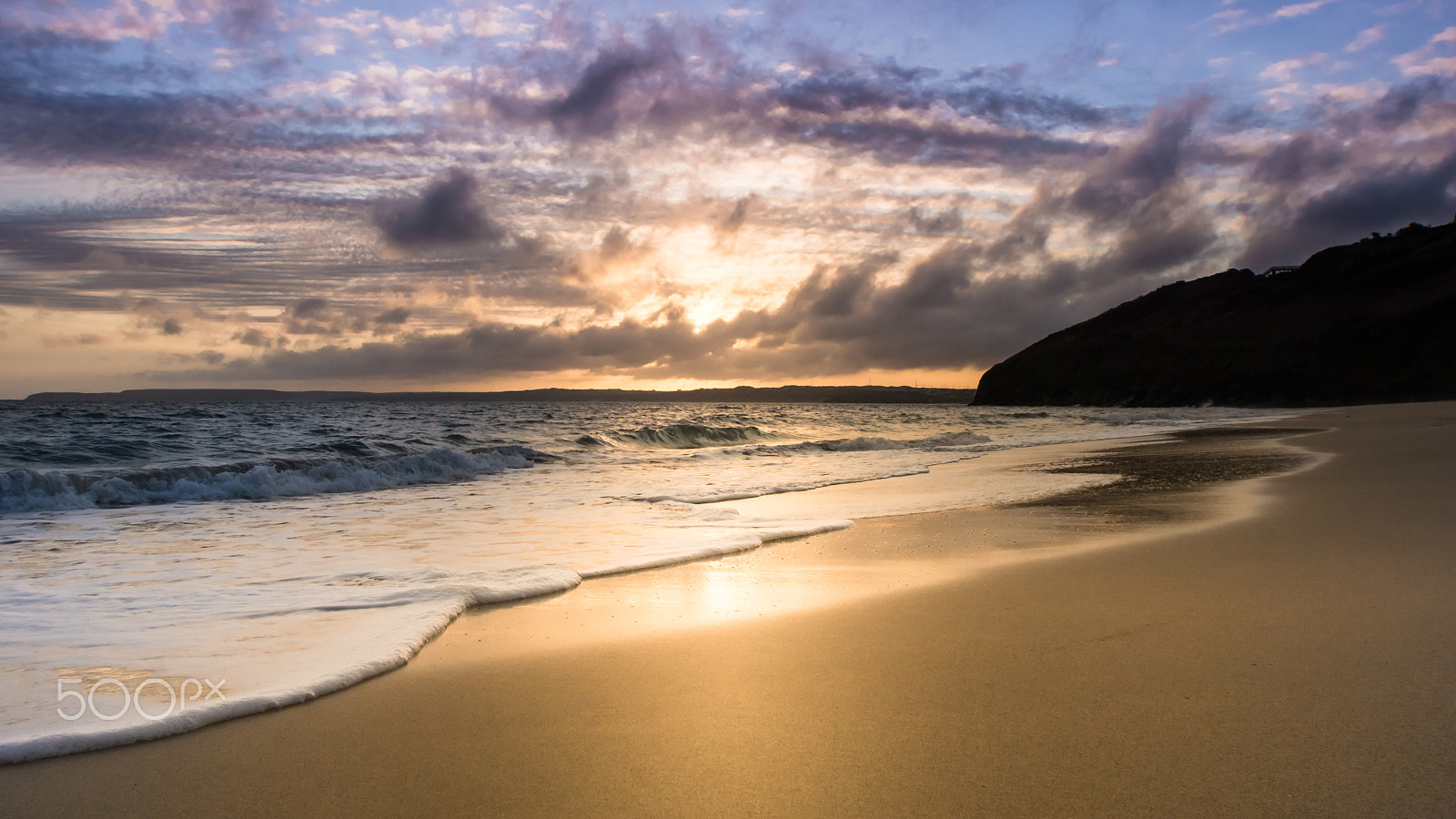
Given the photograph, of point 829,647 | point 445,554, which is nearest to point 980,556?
point 829,647

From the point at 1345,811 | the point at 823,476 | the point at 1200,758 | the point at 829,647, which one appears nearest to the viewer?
the point at 1345,811

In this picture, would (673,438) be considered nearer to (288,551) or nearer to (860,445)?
(860,445)

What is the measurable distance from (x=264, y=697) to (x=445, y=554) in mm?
3281

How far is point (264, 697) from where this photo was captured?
275cm

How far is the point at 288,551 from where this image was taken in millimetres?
6508

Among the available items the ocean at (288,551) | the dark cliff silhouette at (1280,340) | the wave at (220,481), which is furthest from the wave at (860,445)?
the dark cliff silhouette at (1280,340)

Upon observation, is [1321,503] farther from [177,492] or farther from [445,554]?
[177,492]

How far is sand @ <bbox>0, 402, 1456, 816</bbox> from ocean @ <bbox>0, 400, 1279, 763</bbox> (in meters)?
0.35

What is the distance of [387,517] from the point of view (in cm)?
862

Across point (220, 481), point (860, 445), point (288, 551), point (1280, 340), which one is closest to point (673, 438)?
point (860, 445)

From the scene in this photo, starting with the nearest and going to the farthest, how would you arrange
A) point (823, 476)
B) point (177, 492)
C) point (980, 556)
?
point (980, 556) → point (177, 492) → point (823, 476)

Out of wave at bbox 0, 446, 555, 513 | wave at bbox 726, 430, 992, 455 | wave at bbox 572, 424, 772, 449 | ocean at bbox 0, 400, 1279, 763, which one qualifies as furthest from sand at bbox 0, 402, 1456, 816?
wave at bbox 572, 424, 772, 449

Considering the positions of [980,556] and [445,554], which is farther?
[445,554]

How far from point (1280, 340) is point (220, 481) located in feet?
248
